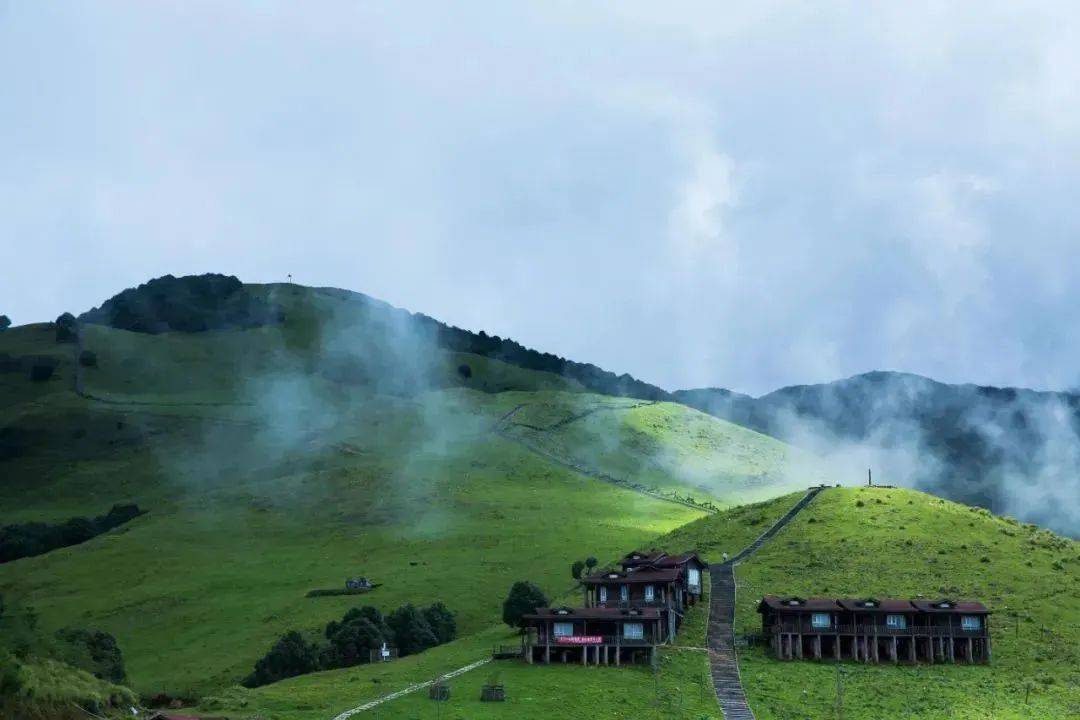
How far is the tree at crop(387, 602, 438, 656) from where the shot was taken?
338ft

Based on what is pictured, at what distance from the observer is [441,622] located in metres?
107

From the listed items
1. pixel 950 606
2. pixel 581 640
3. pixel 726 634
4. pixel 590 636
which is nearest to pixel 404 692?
pixel 581 640

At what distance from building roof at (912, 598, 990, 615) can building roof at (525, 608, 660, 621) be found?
2036cm

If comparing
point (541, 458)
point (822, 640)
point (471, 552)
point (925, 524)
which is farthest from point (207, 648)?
point (541, 458)

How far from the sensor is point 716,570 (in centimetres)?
11275

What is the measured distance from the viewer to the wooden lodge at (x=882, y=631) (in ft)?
301

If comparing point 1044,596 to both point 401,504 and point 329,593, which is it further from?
point 401,504

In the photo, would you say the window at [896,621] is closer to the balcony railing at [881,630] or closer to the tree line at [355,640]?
the balcony railing at [881,630]

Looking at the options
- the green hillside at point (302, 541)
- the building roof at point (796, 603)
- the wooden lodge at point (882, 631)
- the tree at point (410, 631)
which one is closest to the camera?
the wooden lodge at point (882, 631)

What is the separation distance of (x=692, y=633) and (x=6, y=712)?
5172 cm

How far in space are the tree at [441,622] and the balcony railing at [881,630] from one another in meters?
29.2

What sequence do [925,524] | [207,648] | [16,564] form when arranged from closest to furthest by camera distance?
[207,648] → [925,524] → [16,564]

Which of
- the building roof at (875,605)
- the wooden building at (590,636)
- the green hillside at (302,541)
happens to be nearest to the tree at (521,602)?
the green hillside at (302,541)

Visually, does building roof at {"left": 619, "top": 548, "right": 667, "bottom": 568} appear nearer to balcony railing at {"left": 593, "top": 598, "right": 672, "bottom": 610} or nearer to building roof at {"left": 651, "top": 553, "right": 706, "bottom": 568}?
building roof at {"left": 651, "top": 553, "right": 706, "bottom": 568}
